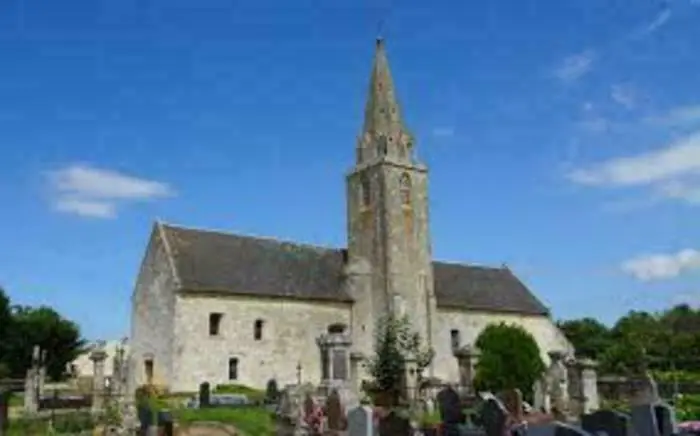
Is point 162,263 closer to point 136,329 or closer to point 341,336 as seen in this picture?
point 136,329

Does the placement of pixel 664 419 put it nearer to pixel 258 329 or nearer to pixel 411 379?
pixel 411 379

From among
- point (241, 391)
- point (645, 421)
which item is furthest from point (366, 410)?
point (241, 391)

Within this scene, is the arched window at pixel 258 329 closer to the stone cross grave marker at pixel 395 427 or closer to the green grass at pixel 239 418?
the green grass at pixel 239 418

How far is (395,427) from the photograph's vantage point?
14062 mm

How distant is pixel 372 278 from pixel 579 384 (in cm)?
1935

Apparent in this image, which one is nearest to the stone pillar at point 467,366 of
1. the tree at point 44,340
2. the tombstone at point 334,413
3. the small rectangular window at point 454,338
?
the small rectangular window at point 454,338

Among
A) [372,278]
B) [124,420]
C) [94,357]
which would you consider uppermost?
[372,278]

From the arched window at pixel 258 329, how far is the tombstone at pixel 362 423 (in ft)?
90.8

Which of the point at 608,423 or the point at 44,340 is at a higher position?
the point at 44,340

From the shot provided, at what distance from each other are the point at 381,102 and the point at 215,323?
17.7 metres

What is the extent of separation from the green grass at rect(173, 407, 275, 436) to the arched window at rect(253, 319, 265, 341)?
14699mm

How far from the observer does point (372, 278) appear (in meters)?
45.9

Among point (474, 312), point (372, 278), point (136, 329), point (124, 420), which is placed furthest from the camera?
point (474, 312)

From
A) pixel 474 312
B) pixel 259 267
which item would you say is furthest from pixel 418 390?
pixel 474 312
